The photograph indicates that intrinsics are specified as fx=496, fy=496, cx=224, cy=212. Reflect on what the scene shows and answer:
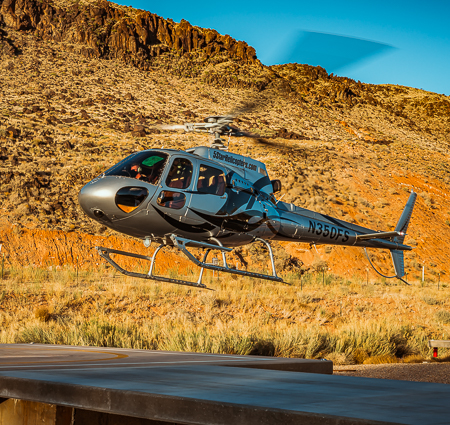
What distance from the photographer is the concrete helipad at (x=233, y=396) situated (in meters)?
2.99

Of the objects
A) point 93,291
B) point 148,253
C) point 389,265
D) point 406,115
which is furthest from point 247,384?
point 406,115

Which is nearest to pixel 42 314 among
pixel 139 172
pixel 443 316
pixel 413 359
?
pixel 139 172

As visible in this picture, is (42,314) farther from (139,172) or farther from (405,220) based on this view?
(405,220)

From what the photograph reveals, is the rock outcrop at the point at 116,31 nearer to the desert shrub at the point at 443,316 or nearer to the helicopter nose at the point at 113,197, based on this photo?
the desert shrub at the point at 443,316

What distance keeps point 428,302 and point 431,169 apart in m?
26.1

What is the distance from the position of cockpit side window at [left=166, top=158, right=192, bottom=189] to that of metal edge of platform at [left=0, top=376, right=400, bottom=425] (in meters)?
6.74

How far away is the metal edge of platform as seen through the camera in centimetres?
294

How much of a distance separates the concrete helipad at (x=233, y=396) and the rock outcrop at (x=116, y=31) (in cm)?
5593

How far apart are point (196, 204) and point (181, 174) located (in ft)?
2.48

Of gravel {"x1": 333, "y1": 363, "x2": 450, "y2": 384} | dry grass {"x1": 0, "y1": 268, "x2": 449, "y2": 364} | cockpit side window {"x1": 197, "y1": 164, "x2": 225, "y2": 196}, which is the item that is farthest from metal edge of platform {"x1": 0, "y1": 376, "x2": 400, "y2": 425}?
dry grass {"x1": 0, "y1": 268, "x2": 449, "y2": 364}

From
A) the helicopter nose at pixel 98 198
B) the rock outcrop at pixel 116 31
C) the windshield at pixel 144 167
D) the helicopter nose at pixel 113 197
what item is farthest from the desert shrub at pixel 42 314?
the rock outcrop at pixel 116 31

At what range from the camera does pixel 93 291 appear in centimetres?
1984

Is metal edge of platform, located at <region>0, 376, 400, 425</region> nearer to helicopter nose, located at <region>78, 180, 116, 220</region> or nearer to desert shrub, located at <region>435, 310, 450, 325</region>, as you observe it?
helicopter nose, located at <region>78, 180, 116, 220</region>

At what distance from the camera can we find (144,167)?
1020 centimetres
